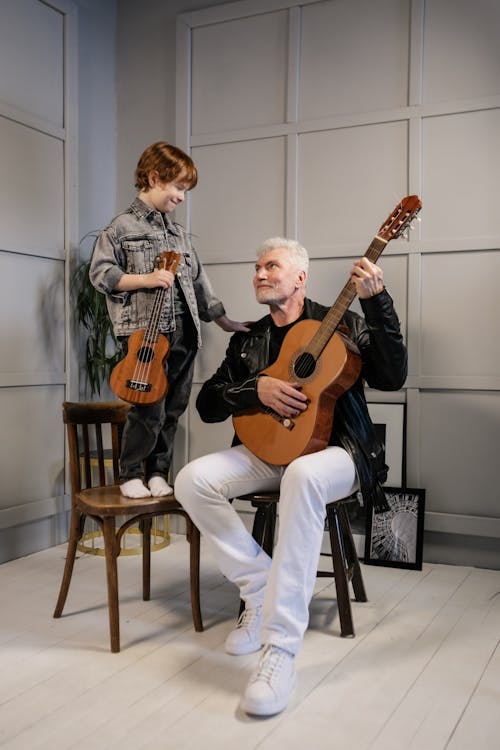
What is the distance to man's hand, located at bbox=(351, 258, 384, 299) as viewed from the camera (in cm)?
208

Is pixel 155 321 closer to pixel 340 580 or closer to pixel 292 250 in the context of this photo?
pixel 292 250

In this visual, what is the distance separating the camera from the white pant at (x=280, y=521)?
1.89 meters

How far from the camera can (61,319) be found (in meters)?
3.40

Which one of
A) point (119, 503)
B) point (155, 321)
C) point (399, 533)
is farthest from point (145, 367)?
point (399, 533)

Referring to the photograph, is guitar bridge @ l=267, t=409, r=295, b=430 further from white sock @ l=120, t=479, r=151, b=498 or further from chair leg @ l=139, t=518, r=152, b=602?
chair leg @ l=139, t=518, r=152, b=602

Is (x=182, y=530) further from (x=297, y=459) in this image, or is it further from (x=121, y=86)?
(x=121, y=86)

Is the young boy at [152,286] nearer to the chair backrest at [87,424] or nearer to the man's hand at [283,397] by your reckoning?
the chair backrest at [87,424]

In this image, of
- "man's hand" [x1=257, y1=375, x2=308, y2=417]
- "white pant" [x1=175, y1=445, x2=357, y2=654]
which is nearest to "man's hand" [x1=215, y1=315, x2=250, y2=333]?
"man's hand" [x1=257, y1=375, x2=308, y2=417]

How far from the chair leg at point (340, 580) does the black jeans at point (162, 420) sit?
71 cm

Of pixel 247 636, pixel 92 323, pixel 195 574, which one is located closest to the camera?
pixel 247 636

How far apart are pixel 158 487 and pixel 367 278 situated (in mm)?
1012

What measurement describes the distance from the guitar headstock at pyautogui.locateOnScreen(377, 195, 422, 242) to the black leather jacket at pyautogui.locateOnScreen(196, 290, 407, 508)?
214 millimetres

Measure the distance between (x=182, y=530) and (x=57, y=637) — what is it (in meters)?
1.38

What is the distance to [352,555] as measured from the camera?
8.32ft
